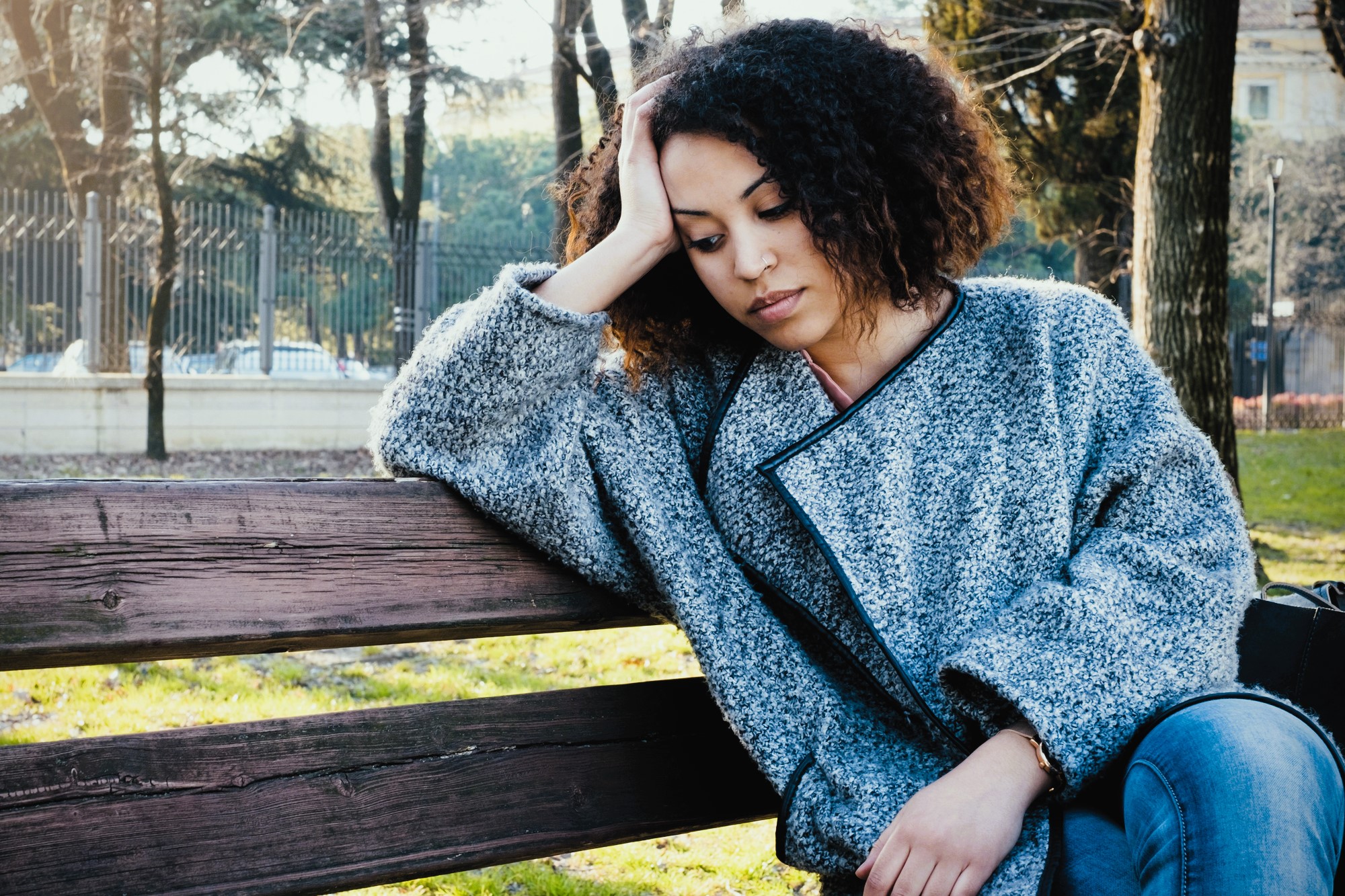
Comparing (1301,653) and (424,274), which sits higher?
(424,274)

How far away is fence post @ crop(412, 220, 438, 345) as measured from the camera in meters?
12.8

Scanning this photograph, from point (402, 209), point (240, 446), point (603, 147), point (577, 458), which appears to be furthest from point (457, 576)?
point (402, 209)

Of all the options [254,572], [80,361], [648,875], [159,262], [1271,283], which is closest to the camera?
[254,572]

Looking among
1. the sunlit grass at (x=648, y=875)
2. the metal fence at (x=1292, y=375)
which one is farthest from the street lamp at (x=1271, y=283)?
the sunlit grass at (x=648, y=875)

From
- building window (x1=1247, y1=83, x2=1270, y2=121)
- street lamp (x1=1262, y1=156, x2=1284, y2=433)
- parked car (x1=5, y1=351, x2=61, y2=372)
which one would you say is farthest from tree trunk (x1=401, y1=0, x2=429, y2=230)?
building window (x1=1247, y1=83, x2=1270, y2=121)

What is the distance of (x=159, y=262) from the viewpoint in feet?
35.1

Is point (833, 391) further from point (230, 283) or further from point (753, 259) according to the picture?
point (230, 283)

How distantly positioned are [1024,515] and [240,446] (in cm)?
1212

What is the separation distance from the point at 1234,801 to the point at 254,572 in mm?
1220

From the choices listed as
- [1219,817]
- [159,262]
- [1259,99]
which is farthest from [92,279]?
[1259,99]

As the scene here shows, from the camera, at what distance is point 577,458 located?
1.70 m

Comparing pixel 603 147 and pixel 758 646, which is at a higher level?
pixel 603 147

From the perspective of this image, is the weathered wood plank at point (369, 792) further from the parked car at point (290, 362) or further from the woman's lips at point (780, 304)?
the parked car at point (290, 362)

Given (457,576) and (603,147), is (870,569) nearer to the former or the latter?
(457,576)
